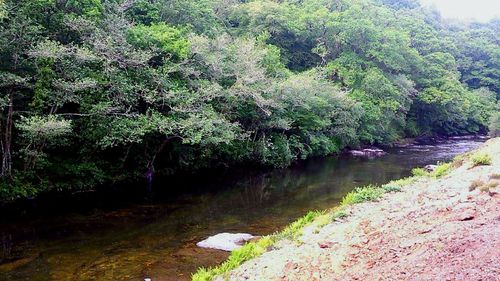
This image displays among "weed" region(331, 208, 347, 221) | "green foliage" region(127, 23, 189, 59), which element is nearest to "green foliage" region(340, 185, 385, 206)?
"weed" region(331, 208, 347, 221)

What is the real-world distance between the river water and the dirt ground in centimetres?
274

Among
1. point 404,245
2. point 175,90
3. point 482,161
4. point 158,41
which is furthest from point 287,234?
point 158,41

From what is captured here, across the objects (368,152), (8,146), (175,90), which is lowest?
(368,152)

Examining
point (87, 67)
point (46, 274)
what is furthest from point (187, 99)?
point (46, 274)

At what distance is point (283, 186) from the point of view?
74.8ft

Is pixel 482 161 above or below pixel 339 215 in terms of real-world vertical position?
above

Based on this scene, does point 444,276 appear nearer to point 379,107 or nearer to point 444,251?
point 444,251

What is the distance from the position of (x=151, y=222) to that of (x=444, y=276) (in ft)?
35.2

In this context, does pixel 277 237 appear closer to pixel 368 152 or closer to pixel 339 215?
pixel 339 215

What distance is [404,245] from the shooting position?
791 centimetres

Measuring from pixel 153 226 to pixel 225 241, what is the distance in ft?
11.5

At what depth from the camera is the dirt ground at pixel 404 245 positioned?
22.1ft

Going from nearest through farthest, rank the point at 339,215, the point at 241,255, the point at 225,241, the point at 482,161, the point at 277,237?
the point at 241,255 < the point at 277,237 < the point at 339,215 < the point at 225,241 < the point at 482,161

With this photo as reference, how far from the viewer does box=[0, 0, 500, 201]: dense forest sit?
16.8 meters
